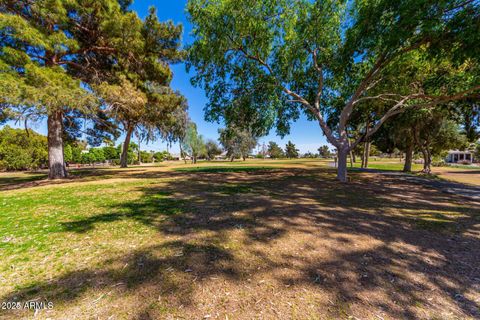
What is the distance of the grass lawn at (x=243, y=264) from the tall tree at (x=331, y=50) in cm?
549

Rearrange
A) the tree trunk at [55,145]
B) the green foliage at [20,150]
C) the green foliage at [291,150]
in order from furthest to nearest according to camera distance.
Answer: the green foliage at [291,150]
the green foliage at [20,150]
the tree trunk at [55,145]

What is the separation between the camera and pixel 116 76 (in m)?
11.1

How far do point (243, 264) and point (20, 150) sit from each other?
31.9 meters

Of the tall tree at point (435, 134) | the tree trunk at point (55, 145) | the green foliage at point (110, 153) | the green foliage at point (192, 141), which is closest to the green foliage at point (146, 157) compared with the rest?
the green foliage at point (110, 153)

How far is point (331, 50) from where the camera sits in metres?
10.1

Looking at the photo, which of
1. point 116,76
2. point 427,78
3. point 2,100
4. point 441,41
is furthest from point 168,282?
point 427,78

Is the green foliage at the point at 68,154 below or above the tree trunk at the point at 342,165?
above

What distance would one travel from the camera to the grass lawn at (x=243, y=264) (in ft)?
6.18

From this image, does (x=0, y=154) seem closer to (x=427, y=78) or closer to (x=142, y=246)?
(x=142, y=246)

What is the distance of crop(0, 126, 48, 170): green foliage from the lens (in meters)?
21.2

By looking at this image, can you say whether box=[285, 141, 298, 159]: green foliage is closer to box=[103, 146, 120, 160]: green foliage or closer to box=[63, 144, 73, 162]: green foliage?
box=[103, 146, 120, 160]: green foliage

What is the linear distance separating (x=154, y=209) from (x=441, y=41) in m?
10.1

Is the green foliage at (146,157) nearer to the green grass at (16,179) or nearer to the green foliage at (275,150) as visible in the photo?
the green grass at (16,179)

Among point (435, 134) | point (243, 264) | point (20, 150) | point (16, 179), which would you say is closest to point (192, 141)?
point (20, 150)
